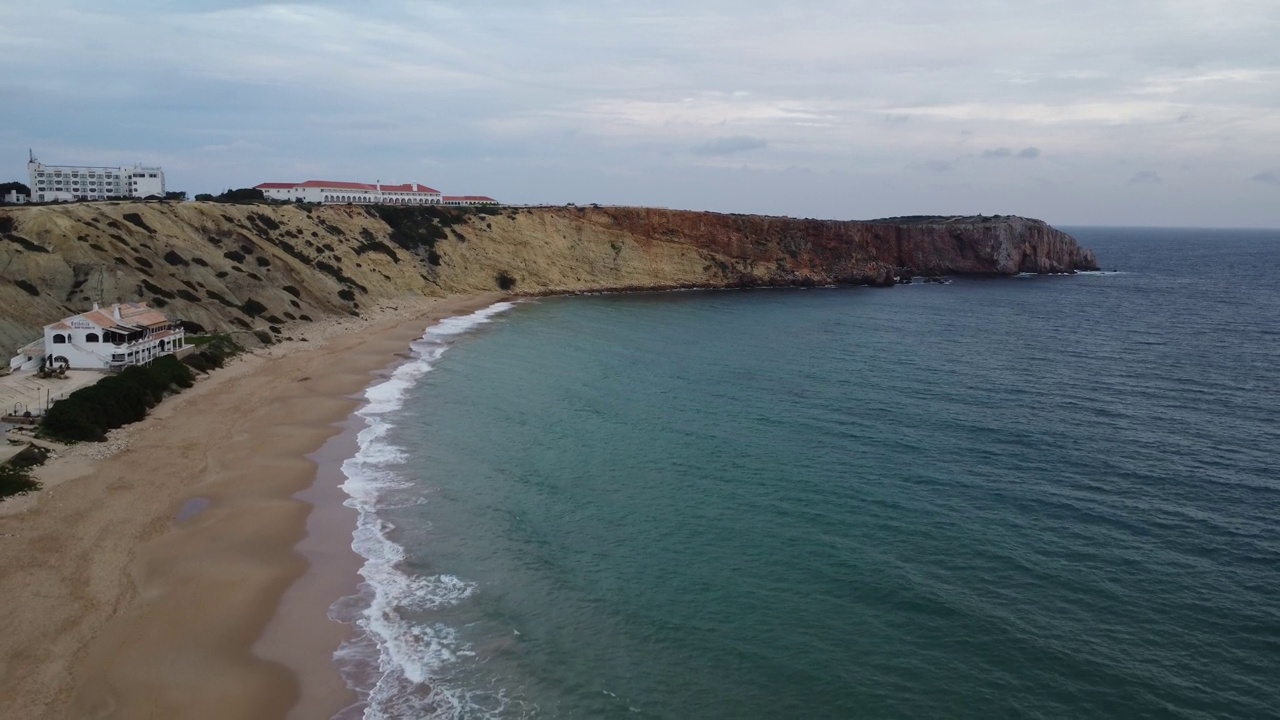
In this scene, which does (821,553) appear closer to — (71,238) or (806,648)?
(806,648)

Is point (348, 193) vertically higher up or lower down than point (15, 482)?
higher up

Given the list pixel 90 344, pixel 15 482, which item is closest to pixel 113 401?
pixel 90 344

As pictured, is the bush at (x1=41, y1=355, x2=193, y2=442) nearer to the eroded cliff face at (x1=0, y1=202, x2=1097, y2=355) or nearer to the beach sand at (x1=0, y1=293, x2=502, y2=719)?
the beach sand at (x1=0, y1=293, x2=502, y2=719)

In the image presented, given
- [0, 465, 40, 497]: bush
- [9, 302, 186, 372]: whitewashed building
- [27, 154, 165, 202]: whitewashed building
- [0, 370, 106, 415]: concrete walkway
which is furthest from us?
[27, 154, 165, 202]: whitewashed building

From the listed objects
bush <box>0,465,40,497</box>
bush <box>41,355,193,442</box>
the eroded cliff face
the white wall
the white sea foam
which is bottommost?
the white sea foam

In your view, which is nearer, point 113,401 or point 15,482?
point 15,482

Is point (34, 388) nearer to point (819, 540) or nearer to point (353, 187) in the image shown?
point (819, 540)

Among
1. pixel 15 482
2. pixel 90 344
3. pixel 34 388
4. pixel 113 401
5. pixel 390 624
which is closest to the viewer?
pixel 390 624

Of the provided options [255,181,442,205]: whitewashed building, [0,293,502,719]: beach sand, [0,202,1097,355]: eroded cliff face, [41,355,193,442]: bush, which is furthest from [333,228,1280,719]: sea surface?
[255,181,442,205]: whitewashed building

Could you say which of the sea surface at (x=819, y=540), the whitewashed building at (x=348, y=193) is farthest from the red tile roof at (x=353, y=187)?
the sea surface at (x=819, y=540)
